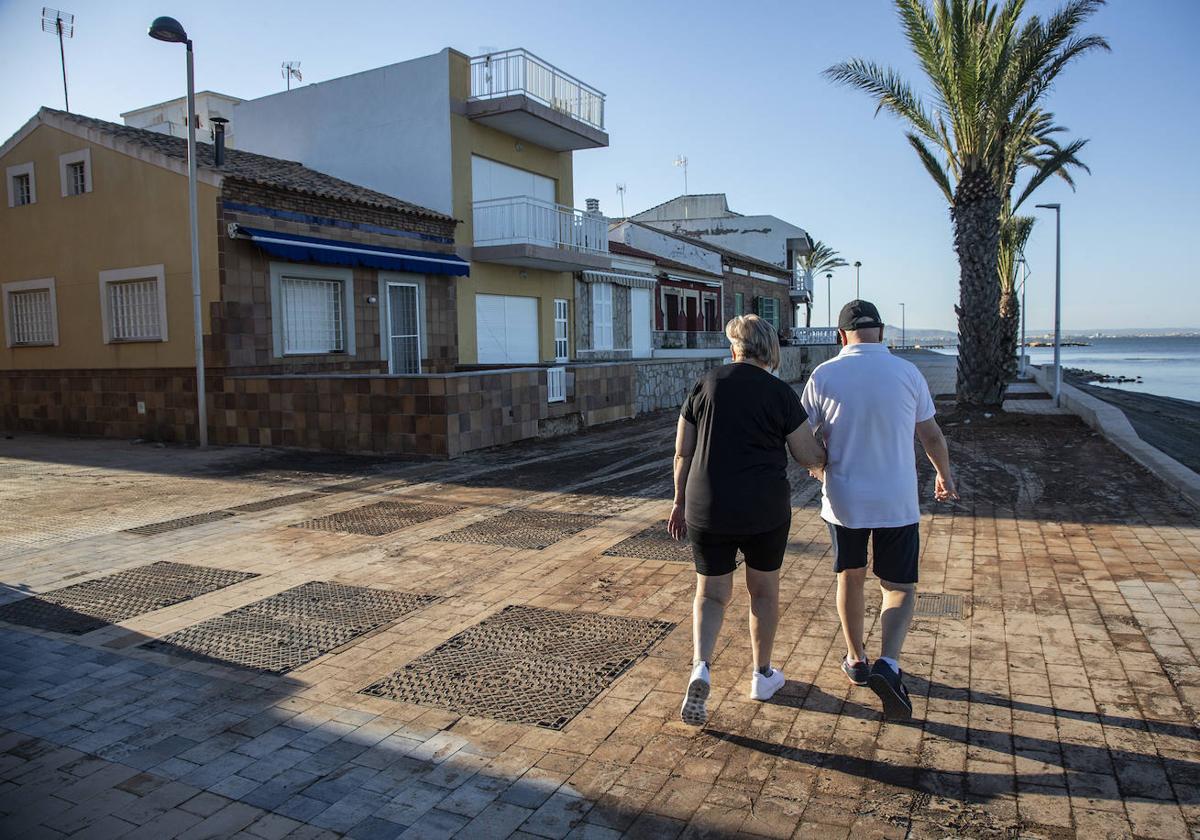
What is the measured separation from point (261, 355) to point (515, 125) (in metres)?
8.59

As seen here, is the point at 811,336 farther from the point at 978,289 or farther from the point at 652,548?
the point at 652,548

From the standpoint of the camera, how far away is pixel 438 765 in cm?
319

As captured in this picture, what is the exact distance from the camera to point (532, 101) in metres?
18.0

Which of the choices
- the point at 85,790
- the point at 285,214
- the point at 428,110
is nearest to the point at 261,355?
the point at 285,214

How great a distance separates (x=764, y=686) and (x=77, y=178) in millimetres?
16855

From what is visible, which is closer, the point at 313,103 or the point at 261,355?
the point at 261,355

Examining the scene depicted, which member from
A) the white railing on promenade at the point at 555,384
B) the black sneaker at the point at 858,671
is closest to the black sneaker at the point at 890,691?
the black sneaker at the point at 858,671

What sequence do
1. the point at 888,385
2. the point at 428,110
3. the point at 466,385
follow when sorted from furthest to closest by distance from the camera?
the point at 428,110 → the point at 466,385 → the point at 888,385

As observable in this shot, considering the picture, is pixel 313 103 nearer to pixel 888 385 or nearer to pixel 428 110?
pixel 428 110

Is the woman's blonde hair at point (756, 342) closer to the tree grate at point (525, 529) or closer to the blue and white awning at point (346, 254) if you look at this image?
the tree grate at point (525, 529)

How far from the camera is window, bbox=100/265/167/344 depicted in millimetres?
A: 14125

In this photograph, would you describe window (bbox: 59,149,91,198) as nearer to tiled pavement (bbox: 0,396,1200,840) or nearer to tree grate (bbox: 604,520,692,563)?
tiled pavement (bbox: 0,396,1200,840)

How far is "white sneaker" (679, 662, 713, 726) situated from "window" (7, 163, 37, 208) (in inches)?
709

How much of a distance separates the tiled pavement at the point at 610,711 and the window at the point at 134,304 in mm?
8191
